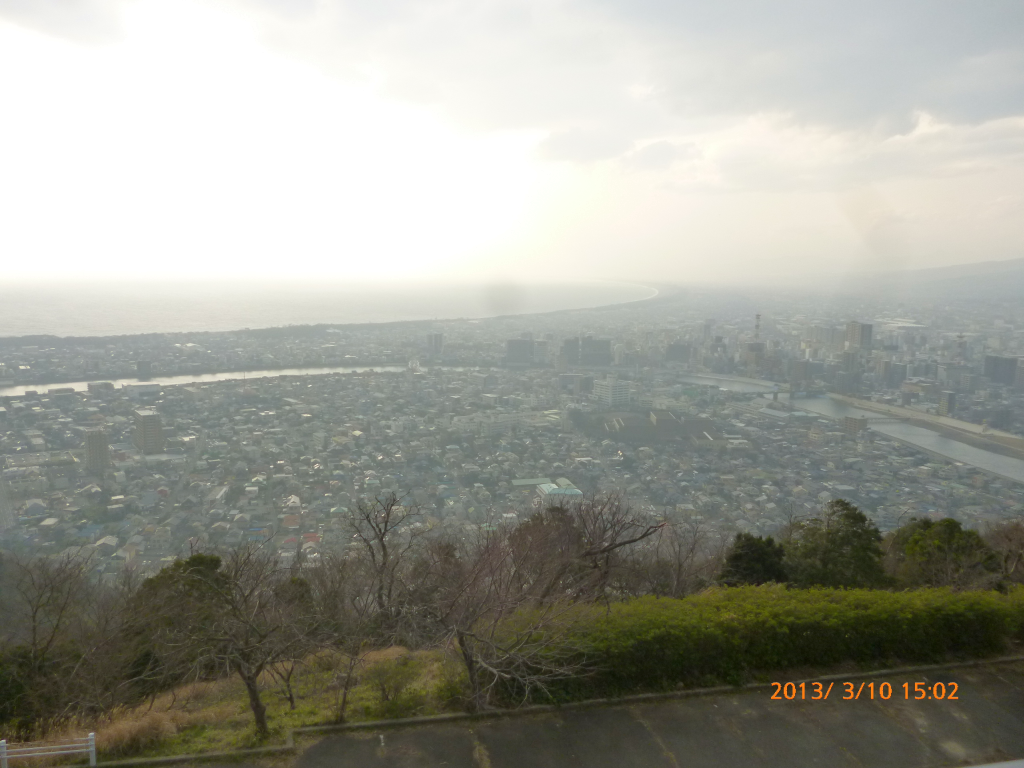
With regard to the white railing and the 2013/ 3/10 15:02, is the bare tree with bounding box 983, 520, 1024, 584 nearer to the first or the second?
the 2013/ 3/10 15:02

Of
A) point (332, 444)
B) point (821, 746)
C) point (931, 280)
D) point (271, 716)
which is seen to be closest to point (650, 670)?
point (821, 746)

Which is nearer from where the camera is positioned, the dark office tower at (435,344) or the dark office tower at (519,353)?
the dark office tower at (519,353)

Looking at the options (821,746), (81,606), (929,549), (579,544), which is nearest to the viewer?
(821,746)

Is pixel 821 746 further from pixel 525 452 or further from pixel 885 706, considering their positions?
pixel 525 452

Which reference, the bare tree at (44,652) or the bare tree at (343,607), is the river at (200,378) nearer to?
the bare tree at (44,652)

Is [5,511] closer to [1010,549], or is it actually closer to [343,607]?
[343,607]

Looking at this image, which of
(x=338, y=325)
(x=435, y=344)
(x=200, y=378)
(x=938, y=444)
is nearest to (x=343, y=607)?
(x=938, y=444)

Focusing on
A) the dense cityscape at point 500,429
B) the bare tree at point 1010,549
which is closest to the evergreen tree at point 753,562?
the bare tree at point 1010,549
